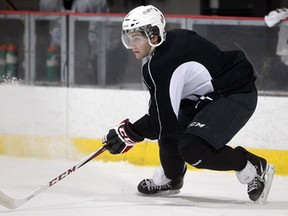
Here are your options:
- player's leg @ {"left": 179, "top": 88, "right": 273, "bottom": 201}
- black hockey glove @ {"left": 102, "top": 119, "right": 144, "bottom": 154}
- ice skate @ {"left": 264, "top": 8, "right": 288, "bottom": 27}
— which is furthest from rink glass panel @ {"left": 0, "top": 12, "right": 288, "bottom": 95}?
black hockey glove @ {"left": 102, "top": 119, "right": 144, "bottom": 154}

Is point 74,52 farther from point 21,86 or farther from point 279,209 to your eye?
point 279,209

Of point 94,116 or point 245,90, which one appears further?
point 94,116

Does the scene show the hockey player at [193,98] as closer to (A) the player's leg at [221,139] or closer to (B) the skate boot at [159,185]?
Answer: (A) the player's leg at [221,139]

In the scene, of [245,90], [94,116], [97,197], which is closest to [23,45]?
[94,116]

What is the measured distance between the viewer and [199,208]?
379 centimetres

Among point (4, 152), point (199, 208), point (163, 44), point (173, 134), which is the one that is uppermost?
point (163, 44)

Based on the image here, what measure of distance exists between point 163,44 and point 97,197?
83cm

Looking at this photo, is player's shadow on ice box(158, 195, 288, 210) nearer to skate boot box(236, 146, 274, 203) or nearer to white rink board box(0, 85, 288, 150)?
skate boot box(236, 146, 274, 203)

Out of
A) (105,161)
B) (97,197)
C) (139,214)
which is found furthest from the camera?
(105,161)

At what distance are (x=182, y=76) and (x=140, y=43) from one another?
9.7 inches

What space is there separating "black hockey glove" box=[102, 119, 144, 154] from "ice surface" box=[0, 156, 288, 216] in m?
0.26

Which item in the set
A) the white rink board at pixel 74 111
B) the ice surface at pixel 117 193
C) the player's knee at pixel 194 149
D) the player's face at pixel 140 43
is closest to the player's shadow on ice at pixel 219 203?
the ice surface at pixel 117 193

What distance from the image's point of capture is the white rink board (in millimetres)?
5023

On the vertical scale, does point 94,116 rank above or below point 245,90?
below
